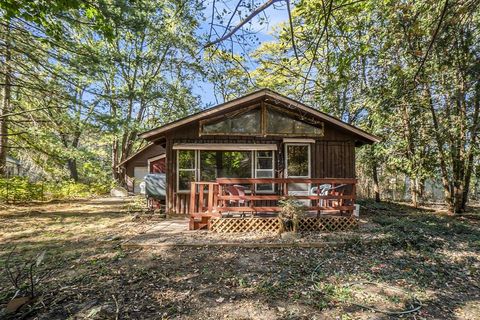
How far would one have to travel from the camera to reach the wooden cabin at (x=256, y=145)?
815 cm

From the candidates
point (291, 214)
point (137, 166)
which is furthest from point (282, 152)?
point (137, 166)

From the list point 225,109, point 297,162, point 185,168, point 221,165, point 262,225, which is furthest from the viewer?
point 297,162

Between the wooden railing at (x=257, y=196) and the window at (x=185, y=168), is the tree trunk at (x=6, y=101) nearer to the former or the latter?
the window at (x=185, y=168)

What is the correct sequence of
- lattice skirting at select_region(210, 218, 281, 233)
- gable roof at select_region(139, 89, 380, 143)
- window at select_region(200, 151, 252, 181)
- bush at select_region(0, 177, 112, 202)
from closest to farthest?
lattice skirting at select_region(210, 218, 281, 233) < gable roof at select_region(139, 89, 380, 143) < window at select_region(200, 151, 252, 181) < bush at select_region(0, 177, 112, 202)

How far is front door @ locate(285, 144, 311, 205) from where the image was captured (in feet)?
27.9

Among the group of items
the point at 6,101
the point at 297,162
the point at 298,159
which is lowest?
the point at 297,162

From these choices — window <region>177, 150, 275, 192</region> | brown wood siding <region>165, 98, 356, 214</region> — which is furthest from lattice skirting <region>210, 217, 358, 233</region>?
brown wood siding <region>165, 98, 356, 214</region>

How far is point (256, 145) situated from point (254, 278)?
5.01m

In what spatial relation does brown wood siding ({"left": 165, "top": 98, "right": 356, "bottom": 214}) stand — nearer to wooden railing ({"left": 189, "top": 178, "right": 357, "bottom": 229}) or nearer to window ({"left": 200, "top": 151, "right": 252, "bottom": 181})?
window ({"left": 200, "top": 151, "right": 252, "bottom": 181})

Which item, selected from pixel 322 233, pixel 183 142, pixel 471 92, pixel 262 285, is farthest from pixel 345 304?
pixel 471 92

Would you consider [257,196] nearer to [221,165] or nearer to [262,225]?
[262,225]

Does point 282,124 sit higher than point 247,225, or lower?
higher

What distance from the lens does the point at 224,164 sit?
8539 millimetres

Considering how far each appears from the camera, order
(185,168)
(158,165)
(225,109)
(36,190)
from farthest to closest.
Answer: (158,165) < (36,190) < (185,168) < (225,109)
